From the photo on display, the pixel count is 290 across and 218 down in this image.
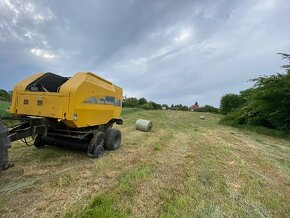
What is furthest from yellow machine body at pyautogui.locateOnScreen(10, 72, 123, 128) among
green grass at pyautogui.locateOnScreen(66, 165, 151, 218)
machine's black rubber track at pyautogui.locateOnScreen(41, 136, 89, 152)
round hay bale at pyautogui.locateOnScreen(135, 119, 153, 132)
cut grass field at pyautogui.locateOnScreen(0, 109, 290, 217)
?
round hay bale at pyautogui.locateOnScreen(135, 119, 153, 132)

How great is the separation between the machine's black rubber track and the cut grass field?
0.67 feet

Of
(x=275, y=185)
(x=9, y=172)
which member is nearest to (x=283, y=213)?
(x=275, y=185)

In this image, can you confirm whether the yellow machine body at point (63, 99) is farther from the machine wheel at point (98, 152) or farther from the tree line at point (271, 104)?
the tree line at point (271, 104)

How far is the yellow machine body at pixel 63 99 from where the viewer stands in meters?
4.52

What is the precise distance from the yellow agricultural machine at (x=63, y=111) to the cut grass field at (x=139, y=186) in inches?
14.5

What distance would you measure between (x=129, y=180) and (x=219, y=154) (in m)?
3.56

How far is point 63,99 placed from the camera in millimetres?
4496

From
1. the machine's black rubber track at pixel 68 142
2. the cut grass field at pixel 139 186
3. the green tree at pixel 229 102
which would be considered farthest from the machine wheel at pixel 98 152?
the green tree at pixel 229 102

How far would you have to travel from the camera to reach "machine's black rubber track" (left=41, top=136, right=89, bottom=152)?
18.0ft

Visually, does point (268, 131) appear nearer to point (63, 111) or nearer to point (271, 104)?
point (271, 104)

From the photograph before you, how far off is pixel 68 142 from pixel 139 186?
8.30 feet

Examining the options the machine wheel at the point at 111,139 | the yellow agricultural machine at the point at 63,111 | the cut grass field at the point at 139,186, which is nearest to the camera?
the cut grass field at the point at 139,186

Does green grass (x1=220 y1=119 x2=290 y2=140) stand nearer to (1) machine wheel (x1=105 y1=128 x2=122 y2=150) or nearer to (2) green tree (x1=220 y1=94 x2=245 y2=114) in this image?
(1) machine wheel (x1=105 y1=128 x2=122 y2=150)

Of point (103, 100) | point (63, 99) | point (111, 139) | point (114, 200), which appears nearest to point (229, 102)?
point (111, 139)
